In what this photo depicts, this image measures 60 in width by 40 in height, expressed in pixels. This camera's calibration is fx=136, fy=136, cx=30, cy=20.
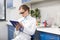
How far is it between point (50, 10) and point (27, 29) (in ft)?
4.40

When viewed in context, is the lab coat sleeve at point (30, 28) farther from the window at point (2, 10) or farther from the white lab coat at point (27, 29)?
the window at point (2, 10)

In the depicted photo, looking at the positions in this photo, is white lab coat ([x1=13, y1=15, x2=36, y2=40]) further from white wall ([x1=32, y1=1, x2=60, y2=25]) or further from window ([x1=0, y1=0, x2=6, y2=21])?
window ([x1=0, y1=0, x2=6, y2=21])

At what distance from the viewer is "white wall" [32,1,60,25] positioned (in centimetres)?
310

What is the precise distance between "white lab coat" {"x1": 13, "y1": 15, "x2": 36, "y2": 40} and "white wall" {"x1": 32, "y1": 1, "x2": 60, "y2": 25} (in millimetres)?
1002

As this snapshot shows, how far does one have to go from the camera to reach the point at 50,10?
3348mm

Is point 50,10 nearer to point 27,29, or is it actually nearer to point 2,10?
point 27,29

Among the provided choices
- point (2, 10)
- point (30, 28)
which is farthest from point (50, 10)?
point (2, 10)

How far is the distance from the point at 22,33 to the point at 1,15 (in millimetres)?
2521

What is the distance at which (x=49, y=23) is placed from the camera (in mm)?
3096

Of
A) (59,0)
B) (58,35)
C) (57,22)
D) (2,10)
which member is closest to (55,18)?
(57,22)

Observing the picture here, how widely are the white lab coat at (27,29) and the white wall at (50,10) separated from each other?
3.29ft

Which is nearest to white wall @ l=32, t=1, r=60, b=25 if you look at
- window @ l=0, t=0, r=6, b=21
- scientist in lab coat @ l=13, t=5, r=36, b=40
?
scientist in lab coat @ l=13, t=5, r=36, b=40

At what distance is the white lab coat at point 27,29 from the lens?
2.19 metres

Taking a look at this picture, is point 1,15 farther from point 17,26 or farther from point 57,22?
point 17,26
